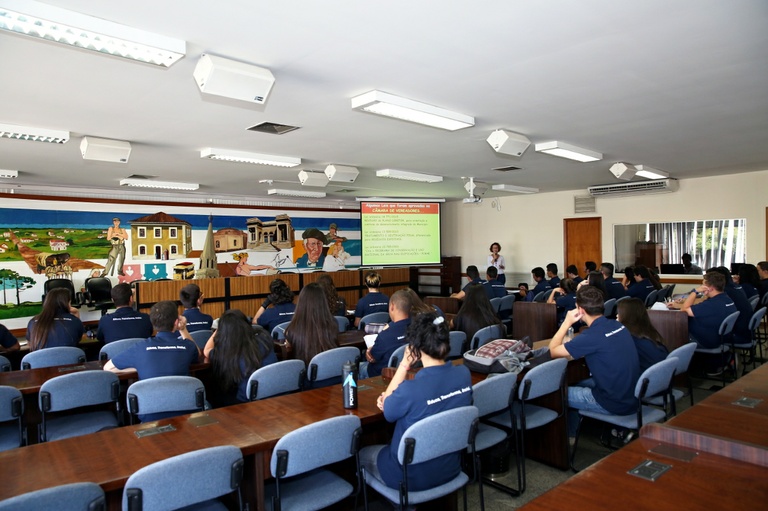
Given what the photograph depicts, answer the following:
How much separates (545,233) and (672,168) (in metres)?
3.63

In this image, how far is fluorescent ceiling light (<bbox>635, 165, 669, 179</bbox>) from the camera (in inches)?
317

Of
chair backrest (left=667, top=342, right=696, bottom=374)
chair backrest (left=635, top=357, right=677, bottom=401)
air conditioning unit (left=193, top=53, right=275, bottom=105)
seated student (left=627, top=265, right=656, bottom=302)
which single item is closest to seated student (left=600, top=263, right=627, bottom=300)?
seated student (left=627, top=265, right=656, bottom=302)

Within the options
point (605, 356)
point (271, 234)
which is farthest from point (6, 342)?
point (271, 234)

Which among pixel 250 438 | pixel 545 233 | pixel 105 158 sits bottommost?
pixel 250 438

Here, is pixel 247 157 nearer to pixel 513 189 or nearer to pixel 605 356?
pixel 605 356

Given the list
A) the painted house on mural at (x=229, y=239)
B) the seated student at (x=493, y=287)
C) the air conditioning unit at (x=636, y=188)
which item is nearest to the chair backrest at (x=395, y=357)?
the seated student at (x=493, y=287)

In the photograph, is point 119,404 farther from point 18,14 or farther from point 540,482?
point 540,482

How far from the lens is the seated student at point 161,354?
3.37m

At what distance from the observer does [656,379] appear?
325 centimetres

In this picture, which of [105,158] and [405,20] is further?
[105,158]

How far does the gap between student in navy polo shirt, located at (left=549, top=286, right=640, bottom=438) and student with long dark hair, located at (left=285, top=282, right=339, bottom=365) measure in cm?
184

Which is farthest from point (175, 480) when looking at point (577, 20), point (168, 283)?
point (168, 283)

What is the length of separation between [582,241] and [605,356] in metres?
8.28

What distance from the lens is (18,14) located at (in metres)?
2.40
